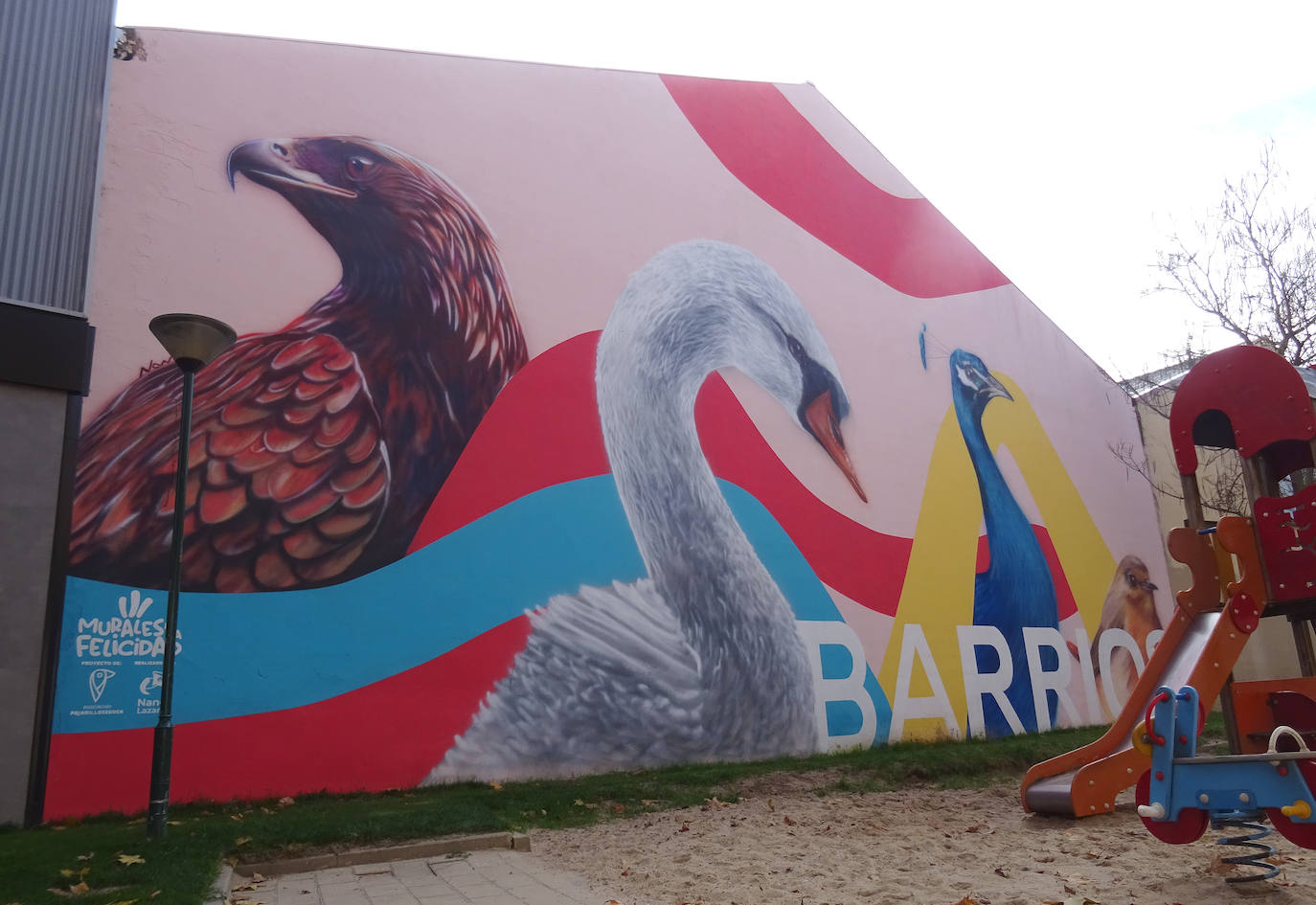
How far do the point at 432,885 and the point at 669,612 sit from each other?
4.65m

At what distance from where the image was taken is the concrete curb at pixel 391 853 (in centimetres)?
528

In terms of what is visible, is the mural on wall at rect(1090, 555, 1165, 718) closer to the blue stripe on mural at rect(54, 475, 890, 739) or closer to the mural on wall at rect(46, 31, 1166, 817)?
the mural on wall at rect(46, 31, 1166, 817)

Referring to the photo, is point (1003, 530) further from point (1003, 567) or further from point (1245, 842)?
point (1245, 842)

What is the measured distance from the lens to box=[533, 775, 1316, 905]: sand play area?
179 inches

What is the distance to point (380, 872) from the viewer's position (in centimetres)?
526

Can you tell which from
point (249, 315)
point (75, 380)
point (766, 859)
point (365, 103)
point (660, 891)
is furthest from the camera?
point (365, 103)

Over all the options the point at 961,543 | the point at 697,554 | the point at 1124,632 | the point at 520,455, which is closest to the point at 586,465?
the point at 520,455

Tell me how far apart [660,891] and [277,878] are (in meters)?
2.22

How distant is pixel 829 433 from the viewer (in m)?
11.4

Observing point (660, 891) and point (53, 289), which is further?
point (53, 289)

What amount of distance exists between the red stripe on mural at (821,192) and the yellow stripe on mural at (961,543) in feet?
6.44

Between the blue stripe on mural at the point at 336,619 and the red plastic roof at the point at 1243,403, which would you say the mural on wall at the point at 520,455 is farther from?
the red plastic roof at the point at 1243,403

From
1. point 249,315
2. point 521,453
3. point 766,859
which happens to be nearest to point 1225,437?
point 766,859

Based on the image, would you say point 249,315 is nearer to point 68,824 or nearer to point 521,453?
point 521,453
